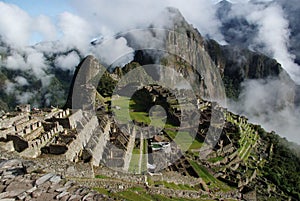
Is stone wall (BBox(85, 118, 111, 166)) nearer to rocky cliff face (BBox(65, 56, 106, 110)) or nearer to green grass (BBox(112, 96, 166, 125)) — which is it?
rocky cliff face (BBox(65, 56, 106, 110))

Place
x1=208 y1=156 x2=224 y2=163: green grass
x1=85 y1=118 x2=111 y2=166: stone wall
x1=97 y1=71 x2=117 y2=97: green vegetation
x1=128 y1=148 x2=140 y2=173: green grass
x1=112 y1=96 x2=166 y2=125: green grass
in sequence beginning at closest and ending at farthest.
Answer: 1. x1=85 y1=118 x2=111 y2=166: stone wall
2. x1=128 y1=148 x2=140 y2=173: green grass
3. x1=208 y1=156 x2=224 y2=163: green grass
4. x1=112 y1=96 x2=166 y2=125: green grass
5. x1=97 y1=71 x2=117 y2=97: green vegetation

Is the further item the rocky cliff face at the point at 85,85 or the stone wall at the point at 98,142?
the rocky cliff face at the point at 85,85

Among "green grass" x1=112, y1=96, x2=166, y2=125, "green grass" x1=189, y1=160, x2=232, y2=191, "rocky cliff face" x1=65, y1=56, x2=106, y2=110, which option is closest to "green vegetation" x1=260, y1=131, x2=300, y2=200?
"green grass" x1=189, y1=160, x2=232, y2=191

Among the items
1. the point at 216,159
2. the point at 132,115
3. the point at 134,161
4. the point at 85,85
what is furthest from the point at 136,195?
the point at 85,85

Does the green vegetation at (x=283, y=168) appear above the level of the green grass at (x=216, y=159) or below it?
below

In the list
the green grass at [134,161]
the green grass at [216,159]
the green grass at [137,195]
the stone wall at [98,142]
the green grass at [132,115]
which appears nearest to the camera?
the green grass at [137,195]

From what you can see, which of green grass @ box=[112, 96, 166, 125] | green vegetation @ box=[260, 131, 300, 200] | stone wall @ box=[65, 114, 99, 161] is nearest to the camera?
stone wall @ box=[65, 114, 99, 161]

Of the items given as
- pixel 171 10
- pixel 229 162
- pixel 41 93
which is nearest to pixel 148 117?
pixel 229 162

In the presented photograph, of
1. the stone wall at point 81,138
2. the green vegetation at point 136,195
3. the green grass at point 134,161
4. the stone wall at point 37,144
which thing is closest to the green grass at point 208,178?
the green grass at point 134,161

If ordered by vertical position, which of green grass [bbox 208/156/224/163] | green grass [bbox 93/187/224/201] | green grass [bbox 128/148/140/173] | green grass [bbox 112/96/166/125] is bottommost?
green grass [bbox 208/156/224/163]

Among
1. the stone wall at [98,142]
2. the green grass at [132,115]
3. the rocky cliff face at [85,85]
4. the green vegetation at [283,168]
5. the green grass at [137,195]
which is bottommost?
the green vegetation at [283,168]

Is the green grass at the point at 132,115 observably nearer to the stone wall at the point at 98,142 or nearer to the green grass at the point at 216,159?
the green grass at the point at 216,159

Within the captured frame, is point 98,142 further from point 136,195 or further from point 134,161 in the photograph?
point 136,195
